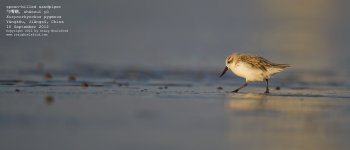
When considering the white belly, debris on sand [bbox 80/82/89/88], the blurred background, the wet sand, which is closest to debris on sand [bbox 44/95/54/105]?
the wet sand

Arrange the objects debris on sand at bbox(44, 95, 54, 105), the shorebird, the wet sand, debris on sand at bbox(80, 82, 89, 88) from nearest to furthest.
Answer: the wet sand
debris on sand at bbox(44, 95, 54, 105)
debris on sand at bbox(80, 82, 89, 88)
the shorebird

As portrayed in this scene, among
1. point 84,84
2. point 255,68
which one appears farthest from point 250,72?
point 84,84

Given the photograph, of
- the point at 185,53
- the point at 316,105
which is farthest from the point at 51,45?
the point at 316,105

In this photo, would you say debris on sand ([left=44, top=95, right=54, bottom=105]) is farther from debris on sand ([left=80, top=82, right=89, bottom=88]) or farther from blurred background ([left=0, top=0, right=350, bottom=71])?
blurred background ([left=0, top=0, right=350, bottom=71])

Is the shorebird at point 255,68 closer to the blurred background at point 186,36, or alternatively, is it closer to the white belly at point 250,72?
the white belly at point 250,72

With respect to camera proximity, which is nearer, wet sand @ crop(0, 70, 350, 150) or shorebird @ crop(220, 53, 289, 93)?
wet sand @ crop(0, 70, 350, 150)

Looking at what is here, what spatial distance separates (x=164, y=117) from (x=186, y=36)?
39.5 ft

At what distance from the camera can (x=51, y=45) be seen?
16.3 metres

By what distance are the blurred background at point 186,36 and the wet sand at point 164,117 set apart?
3.47 meters

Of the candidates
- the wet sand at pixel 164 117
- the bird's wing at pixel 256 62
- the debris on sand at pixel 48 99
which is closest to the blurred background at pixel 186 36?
the bird's wing at pixel 256 62

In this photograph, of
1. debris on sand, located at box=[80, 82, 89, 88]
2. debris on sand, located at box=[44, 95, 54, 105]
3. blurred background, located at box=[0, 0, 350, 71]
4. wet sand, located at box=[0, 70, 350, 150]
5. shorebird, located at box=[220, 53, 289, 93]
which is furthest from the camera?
blurred background, located at box=[0, 0, 350, 71]

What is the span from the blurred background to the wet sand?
11.4ft

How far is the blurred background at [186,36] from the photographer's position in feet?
48.0

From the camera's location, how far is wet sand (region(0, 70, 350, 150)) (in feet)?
20.7
